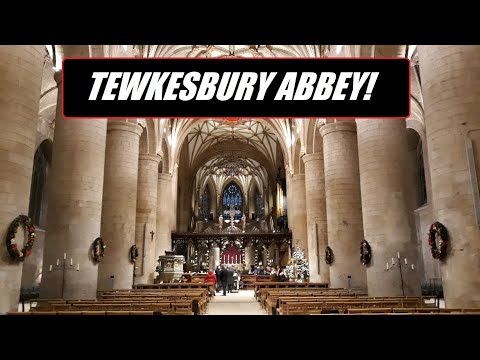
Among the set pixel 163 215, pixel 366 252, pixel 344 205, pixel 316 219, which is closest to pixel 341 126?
pixel 344 205

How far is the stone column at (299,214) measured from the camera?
26108 millimetres

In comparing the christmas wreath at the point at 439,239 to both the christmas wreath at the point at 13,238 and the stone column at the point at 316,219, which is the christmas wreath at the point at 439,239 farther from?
the stone column at the point at 316,219

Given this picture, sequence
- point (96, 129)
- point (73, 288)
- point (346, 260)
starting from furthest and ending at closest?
1. point (346, 260)
2. point (96, 129)
3. point (73, 288)

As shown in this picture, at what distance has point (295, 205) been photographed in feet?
88.7

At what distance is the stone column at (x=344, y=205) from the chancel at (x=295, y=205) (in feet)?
0.14

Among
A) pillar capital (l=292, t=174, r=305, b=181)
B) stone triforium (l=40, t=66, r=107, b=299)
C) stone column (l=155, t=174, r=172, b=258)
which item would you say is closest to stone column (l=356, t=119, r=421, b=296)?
stone triforium (l=40, t=66, r=107, b=299)

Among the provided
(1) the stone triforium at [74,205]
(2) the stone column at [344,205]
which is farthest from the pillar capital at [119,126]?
(2) the stone column at [344,205]

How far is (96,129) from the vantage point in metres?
12.7

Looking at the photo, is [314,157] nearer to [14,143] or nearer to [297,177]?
[297,177]

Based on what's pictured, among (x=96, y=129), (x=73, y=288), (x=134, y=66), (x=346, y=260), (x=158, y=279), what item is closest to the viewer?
(x=134, y=66)
